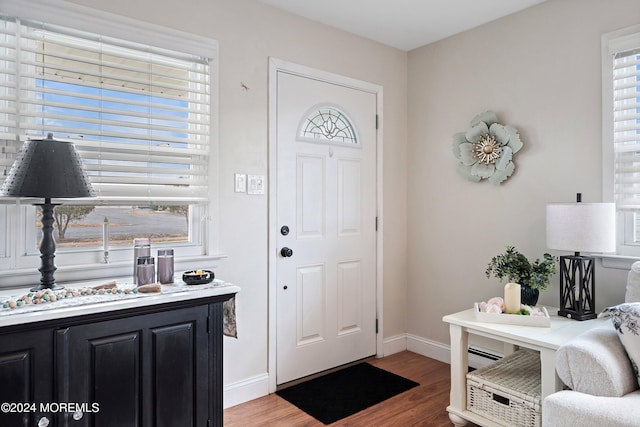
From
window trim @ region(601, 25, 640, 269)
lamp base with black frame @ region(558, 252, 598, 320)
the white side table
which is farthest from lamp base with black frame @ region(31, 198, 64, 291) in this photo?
window trim @ region(601, 25, 640, 269)

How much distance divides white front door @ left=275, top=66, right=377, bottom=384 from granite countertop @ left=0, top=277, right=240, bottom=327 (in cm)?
95

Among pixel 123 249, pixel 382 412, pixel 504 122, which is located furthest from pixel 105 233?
pixel 504 122

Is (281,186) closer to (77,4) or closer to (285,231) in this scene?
(285,231)

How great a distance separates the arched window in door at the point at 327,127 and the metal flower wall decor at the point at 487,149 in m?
0.80

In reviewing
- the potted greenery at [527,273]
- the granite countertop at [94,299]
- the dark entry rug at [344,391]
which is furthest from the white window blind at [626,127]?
the granite countertop at [94,299]

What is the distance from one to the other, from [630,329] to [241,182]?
6.85ft

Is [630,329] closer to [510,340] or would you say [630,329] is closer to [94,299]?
[510,340]

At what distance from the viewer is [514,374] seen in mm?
2270

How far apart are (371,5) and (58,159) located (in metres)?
2.08

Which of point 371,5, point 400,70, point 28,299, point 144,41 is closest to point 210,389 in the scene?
point 28,299

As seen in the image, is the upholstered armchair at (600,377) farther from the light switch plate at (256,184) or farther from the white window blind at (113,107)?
the white window blind at (113,107)

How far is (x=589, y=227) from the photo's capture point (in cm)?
215

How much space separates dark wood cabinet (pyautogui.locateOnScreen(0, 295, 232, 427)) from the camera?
1478mm

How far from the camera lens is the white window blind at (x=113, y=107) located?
1929 mm
